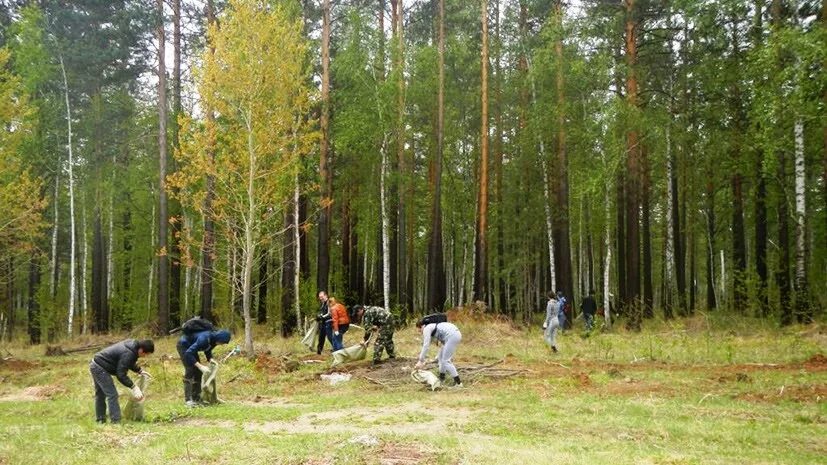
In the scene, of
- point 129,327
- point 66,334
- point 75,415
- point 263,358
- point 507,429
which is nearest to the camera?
point 507,429

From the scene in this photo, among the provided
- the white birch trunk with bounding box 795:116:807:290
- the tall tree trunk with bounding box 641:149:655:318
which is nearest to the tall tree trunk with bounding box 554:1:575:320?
the tall tree trunk with bounding box 641:149:655:318

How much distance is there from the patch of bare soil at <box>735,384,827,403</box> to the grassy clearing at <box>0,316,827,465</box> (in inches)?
1.8

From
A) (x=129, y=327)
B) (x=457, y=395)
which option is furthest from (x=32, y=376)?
(x=129, y=327)

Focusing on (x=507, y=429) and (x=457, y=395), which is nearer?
(x=507, y=429)

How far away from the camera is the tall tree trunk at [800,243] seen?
16844 millimetres

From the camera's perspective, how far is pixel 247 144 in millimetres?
16219

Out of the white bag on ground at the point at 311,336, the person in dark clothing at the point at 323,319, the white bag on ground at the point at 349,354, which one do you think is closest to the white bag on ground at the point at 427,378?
the white bag on ground at the point at 349,354

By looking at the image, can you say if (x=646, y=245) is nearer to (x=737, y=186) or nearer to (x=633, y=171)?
(x=737, y=186)

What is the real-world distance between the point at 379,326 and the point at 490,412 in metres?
5.47

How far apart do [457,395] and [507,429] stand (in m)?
3.22

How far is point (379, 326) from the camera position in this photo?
49.0 feet

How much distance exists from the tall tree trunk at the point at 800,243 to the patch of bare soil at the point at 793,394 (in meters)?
6.78

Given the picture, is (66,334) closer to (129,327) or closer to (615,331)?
(129,327)

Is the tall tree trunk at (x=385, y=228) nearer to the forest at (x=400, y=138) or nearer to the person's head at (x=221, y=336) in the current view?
the forest at (x=400, y=138)
